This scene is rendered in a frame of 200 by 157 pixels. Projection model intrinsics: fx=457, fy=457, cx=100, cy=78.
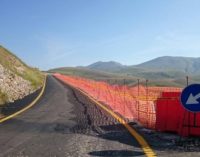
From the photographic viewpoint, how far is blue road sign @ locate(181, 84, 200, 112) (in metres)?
11.3

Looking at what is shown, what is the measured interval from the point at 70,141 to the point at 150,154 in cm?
256

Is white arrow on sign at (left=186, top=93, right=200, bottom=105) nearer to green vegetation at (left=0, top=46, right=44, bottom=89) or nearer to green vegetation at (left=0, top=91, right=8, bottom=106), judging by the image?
green vegetation at (left=0, top=91, right=8, bottom=106)

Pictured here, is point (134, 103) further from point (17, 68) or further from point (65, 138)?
point (17, 68)

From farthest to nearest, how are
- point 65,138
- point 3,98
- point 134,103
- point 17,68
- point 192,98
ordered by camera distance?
point 17,68
point 3,98
point 134,103
point 65,138
point 192,98

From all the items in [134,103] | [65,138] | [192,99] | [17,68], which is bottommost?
[65,138]

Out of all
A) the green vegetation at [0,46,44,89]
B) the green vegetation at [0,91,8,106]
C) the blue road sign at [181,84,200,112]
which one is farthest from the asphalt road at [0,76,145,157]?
the green vegetation at [0,46,44,89]

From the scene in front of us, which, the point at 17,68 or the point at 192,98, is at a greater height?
the point at 17,68

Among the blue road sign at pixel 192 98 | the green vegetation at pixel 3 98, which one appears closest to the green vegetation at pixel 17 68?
the green vegetation at pixel 3 98

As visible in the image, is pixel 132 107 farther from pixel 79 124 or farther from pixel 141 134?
pixel 141 134

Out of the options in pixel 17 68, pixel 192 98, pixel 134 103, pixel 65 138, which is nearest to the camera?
pixel 192 98

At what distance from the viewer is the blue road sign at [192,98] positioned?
11312 millimetres

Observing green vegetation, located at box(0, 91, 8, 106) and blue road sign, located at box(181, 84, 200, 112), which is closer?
blue road sign, located at box(181, 84, 200, 112)

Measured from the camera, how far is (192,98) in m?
11.3

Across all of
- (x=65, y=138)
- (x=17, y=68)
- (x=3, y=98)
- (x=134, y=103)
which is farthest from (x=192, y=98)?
(x=17, y=68)
